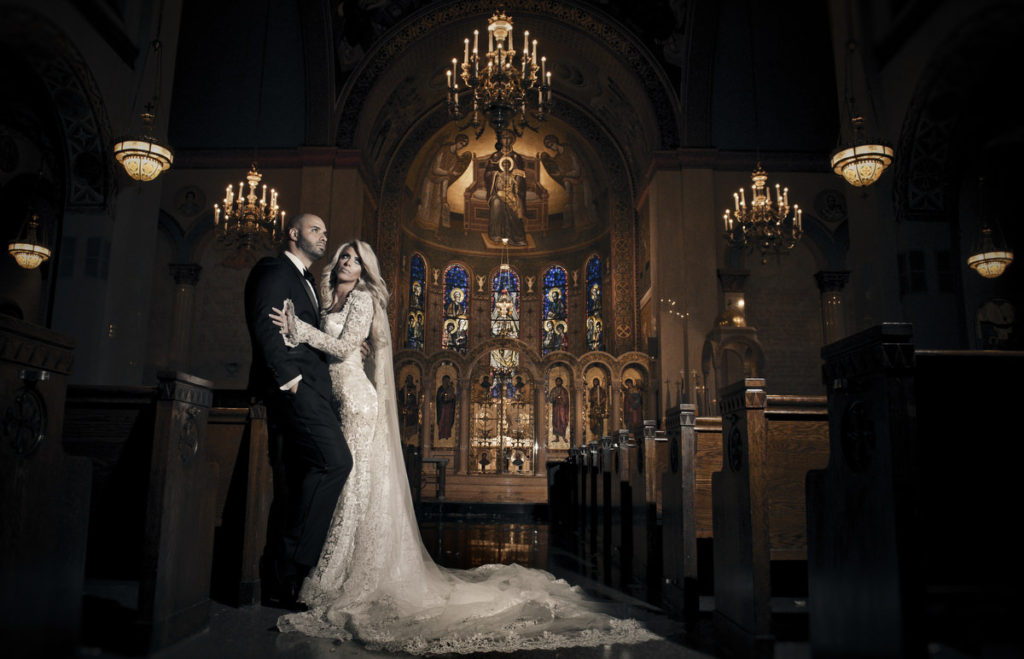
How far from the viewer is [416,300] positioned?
19.9m

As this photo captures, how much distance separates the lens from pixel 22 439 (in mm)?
2084

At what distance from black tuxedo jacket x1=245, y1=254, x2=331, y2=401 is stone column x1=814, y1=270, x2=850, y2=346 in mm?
11157

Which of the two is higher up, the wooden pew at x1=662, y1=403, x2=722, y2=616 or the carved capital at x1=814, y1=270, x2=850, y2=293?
the carved capital at x1=814, y1=270, x2=850, y2=293

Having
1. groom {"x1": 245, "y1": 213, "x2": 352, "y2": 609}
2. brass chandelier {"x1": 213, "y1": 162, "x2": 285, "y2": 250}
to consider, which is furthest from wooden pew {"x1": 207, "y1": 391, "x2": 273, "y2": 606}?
brass chandelier {"x1": 213, "y1": 162, "x2": 285, "y2": 250}

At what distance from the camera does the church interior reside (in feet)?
7.09

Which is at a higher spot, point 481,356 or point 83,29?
point 83,29

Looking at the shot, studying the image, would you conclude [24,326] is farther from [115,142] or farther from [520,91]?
[520,91]

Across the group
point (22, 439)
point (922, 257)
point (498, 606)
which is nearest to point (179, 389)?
point (22, 439)

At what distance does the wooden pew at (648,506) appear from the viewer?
178 inches

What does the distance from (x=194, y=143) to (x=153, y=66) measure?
4.54m

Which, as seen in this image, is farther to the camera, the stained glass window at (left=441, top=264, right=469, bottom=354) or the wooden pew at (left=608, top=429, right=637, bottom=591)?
the stained glass window at (left=441, top=264, right=469, bottom=354)

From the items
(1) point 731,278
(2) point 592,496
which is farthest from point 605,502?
(1) point 731,278

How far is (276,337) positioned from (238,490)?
1.10 metres

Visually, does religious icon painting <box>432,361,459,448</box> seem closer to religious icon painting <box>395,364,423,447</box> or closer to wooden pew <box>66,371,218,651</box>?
religious icon painting <box>395,364,423,447</box>
